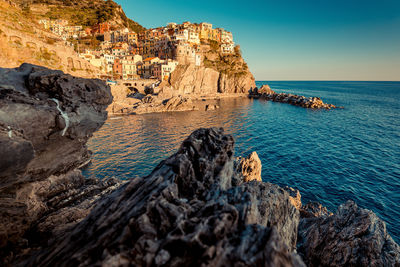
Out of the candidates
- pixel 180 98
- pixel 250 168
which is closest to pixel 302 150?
pixel 250 168

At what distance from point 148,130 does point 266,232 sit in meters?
47.3

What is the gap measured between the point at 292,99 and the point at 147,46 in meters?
93.9

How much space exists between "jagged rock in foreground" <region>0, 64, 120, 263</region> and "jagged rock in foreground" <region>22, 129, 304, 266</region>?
14.2 feet

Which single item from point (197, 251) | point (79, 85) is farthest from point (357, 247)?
point (79, 85)

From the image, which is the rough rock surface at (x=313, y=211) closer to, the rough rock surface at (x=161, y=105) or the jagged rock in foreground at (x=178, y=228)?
the jagged rock in foreground at (x=178, y=228)

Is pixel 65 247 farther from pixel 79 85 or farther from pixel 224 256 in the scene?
pixel 79 85

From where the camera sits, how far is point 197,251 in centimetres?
504

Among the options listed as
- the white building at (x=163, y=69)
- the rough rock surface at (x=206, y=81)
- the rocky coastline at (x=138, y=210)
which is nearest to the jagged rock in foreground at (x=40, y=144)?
the rocky coastline at (x=138, y=210)

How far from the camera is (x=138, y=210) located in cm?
626

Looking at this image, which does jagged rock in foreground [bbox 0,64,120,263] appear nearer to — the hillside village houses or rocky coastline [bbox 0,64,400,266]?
rocky coastline [bbox 0,64,400,266]

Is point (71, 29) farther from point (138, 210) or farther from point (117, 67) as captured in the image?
point (138, 210)

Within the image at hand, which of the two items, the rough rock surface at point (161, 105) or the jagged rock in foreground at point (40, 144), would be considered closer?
the jagged rock in foreground at point (40, 144)

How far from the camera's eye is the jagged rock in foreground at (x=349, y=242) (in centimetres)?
1020

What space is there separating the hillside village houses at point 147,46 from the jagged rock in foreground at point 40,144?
84.3 meters
